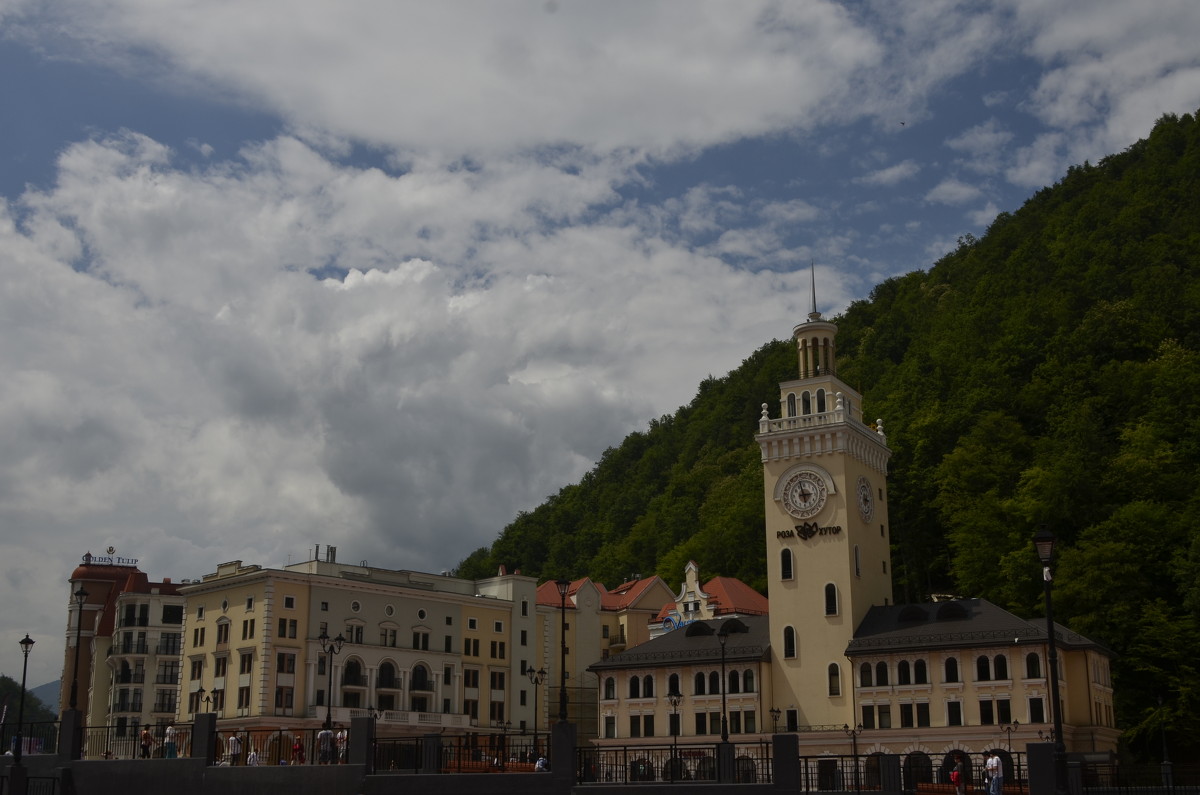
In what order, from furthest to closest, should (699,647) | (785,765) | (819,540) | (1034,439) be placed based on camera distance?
(1034,439)
(699,647)
(819,540)
(785,765)

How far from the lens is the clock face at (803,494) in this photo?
242 feet

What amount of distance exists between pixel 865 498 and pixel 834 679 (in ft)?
37.3

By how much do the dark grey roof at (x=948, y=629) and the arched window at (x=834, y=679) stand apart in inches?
61.3

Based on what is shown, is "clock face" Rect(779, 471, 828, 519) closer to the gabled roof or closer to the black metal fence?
the gabled roof

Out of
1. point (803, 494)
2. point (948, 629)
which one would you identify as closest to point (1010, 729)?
point (948, 629)

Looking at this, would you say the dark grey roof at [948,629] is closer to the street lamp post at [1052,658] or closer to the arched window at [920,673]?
the arched window at [920,673]

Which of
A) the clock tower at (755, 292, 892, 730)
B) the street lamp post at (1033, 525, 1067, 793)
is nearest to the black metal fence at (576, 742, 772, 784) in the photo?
the street lamp post at (1033, 525, 1067, 793)

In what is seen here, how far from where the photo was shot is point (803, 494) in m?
74.5

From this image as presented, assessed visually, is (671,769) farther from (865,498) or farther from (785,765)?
(865,498)

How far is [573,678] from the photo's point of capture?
9712 centimetres

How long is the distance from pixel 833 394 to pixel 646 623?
35.2 m

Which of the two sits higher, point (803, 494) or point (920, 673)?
point (803, 494)

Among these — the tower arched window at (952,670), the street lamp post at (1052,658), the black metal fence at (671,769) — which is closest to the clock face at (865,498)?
the tower arched window at (952,670)

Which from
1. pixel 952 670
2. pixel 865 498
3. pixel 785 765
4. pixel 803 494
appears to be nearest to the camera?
pixel 785 765
